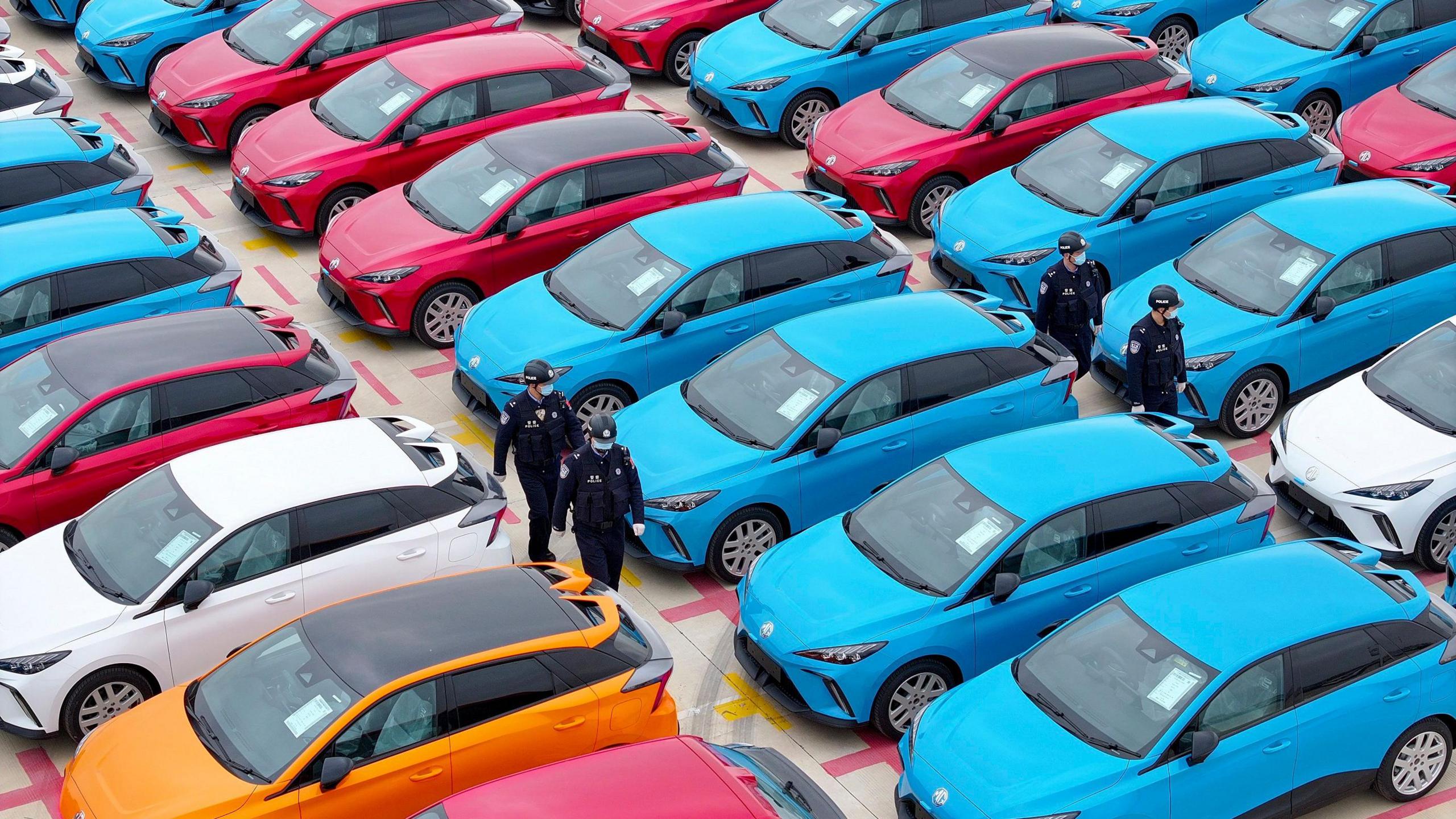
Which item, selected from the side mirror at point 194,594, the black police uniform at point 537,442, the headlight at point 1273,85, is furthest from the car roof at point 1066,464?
the headlight at point 1273,85

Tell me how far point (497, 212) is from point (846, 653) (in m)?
6.25

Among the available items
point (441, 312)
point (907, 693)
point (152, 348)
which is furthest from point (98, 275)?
point (907, 693)

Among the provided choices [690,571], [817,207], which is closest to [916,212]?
[817,207]

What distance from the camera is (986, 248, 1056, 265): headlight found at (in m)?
15.6

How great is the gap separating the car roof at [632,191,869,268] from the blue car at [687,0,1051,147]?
11.7 feet

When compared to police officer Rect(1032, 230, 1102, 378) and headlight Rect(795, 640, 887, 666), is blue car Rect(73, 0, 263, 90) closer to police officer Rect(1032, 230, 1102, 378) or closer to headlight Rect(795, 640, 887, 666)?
police officer Rect(1032, 230, 1102, 378)

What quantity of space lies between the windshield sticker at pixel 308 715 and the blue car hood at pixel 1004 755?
3342mm

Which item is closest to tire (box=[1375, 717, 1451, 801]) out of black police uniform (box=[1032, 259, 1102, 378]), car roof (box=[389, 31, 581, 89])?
black police uniform (box=[1032, 259, 1102, 378])

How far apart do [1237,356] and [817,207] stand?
12.3 feet

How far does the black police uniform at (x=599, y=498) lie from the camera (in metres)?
12.1

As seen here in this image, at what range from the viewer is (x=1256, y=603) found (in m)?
10.5

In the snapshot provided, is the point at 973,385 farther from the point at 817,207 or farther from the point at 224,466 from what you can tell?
the point at 224,466

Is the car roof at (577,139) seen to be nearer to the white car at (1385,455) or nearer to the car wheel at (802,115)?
the car wheel at (802,115)

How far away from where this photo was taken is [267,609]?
37.3ft
